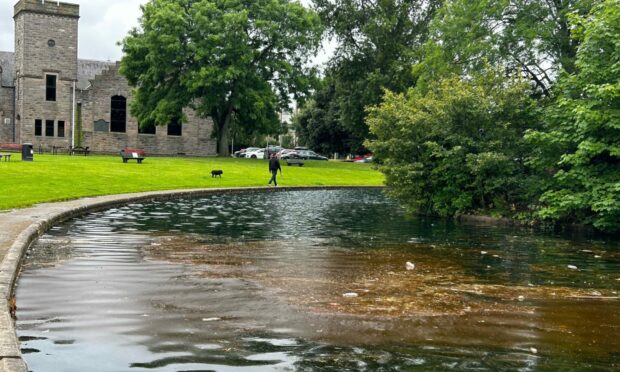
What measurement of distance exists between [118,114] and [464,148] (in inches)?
1988

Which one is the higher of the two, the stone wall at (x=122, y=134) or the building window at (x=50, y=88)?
the building window at (x=50, y=88)

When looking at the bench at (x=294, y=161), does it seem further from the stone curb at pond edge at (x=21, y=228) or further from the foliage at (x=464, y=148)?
the foliage at (x=464, y=148)

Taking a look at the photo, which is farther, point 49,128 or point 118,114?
A: point 118,114

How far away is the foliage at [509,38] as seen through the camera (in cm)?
2794

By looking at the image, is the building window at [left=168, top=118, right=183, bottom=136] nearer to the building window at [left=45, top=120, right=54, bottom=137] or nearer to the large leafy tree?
the building window at [left=45, top=120, right=54, bottom=137]

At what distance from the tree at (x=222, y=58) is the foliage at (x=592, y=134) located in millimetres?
34768

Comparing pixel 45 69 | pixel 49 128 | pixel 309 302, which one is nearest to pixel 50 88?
pixel 45 69

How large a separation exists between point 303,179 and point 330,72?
26.4 m

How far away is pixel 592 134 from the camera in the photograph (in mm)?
18281

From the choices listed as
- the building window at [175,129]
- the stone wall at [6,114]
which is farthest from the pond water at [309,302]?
the stone wall at [6,114]

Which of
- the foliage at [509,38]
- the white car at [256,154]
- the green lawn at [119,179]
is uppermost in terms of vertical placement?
the foliage at [509,38]

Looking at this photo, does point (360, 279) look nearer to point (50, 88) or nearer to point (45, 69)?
point (45, 69)

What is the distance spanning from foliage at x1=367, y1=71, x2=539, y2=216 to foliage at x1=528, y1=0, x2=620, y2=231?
6.36ft

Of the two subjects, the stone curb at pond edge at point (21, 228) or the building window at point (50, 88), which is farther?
the building window at point (50, 88)
